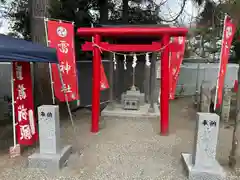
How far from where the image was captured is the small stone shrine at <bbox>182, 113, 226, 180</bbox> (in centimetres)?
329

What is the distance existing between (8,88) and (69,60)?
10.7 ft

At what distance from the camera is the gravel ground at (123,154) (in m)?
3.52

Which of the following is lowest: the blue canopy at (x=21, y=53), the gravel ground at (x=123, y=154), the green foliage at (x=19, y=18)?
the gravel ground at (x=123, y=154)

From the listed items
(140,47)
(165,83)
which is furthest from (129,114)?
(140,47)

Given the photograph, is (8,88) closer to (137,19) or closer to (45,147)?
(45,147)

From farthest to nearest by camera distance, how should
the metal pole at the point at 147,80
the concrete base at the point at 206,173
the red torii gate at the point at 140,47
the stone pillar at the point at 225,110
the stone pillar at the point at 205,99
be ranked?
1. the metal pole at the point at 147,80
2. the stone pillar at the point at 205,99
3. the stone pillar at the point at 225,110
4. the red torii gate at the point at 140,47
5. the concrete base at the point at 206,173

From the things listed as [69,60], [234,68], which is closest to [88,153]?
[69,60]

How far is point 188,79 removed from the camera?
12.9 metres

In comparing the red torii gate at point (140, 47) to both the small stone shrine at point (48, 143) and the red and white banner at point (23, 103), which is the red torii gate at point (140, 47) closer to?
the red and white banner at point (23, 103)

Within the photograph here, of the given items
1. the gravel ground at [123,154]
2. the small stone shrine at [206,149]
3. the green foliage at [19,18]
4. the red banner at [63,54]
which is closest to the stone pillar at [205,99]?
the gravel ground at [123,154]

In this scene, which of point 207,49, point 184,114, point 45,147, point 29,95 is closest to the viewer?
point 45,147

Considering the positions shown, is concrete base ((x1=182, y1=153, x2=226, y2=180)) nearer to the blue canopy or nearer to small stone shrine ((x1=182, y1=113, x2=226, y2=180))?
small stone shrine ((x1=182, y1=113, x2=226, y2=180))

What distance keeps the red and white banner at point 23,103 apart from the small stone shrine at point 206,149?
9.84ft

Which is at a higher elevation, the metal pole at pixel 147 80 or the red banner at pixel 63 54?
the red banner at pixel 63 54
